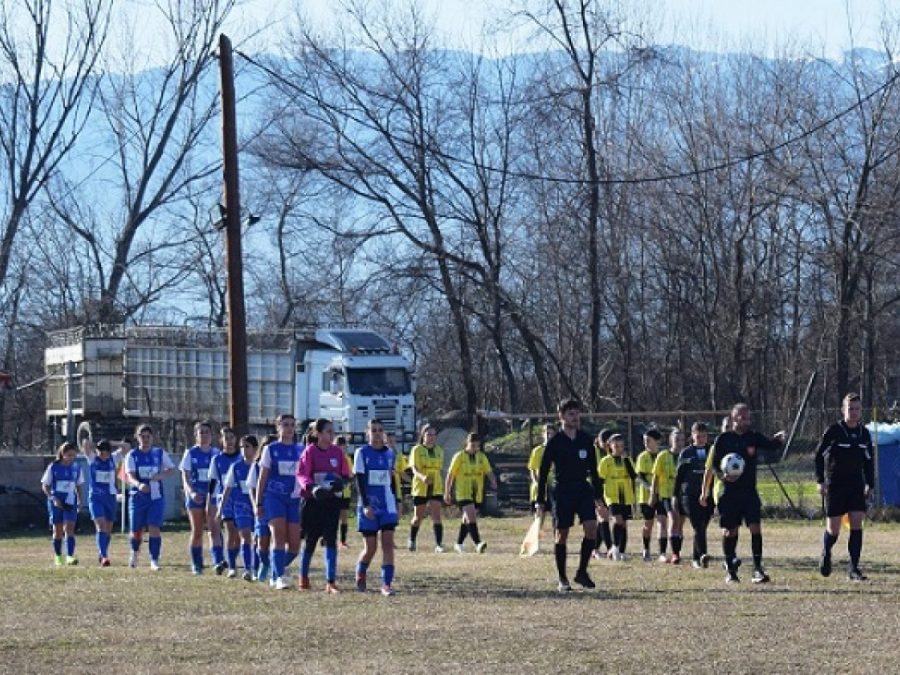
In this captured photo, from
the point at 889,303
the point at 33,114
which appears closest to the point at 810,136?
the point at 889,303

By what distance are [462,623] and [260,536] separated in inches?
205

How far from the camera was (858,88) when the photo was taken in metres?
48.6

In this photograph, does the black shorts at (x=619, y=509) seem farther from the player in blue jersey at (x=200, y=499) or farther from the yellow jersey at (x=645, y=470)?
the player in blue jersey at (x=200, y=499)

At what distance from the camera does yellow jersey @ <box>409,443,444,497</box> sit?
1043 inches

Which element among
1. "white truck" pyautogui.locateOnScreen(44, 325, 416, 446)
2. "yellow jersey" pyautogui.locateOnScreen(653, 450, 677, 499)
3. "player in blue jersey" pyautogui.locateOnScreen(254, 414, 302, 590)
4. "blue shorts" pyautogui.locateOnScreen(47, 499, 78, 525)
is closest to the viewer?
"player in blue jersey" pyautogui.locateOnScreen(254, 414, 302, 590)

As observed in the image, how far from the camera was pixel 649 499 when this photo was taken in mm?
22797

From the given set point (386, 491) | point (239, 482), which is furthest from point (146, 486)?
point (386, 491)

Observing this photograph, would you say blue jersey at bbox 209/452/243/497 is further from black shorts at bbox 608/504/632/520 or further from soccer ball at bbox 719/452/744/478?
soccer ball at bbox 719/452/744/478

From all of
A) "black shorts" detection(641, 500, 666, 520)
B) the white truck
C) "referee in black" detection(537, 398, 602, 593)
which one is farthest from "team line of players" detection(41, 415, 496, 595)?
the white truck

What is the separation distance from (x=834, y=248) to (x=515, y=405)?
13.7 m

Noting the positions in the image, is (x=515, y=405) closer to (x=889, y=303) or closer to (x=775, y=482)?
(x=889, y=303)

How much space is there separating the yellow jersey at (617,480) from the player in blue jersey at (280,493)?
20.5 ft

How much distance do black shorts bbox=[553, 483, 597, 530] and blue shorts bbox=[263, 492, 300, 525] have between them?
2.91 meters

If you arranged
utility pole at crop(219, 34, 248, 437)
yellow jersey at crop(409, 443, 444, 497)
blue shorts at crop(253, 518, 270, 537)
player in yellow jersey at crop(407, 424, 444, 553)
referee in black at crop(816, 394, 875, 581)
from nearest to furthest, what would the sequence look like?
referee in black at crop(816, 394, 875, 581) < blue shorts at crop(253, 518, 270, 537) < player in yellow jersey at crop(407, 424, 444, 553) < yellow jersey at crop(409, 443, 444, 497) < utility pole at crop(219, 34, 248, 437)
